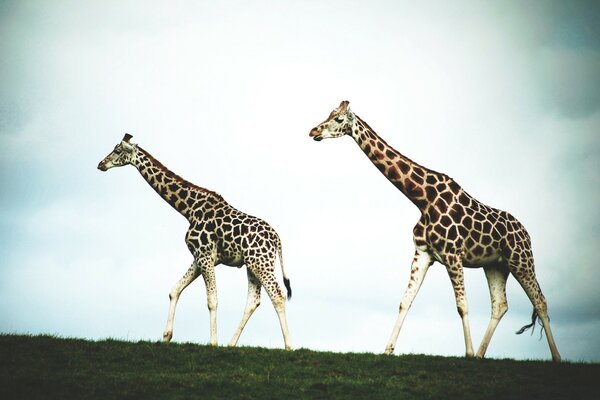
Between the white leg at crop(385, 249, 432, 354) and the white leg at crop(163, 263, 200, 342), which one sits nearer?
the white leg at crop(385, 249, 432, 354)

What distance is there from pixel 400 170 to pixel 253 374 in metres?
7.68

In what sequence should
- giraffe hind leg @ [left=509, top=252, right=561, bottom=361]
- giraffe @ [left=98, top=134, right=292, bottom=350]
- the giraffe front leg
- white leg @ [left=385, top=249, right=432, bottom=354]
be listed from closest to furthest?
1. the giraffe front leg
2. white leg @ [left=385, top=249, right=432, bottom=354]
3. giraffe hind leg @ [left=509, top=252, right=561, bottom=361]
4. giraffe @ [left=98, top=134, right=292, bottom=350]

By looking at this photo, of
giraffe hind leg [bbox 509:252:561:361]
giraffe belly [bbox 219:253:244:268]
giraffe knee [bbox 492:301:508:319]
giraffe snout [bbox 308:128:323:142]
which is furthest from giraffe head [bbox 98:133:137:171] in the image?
giraffe hind leg [bbox 509:252:561:361]

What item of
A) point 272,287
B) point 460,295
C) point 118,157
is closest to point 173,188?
point 118,157

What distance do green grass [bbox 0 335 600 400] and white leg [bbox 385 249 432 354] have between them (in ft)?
2.19

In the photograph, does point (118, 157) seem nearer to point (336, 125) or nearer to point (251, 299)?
point (251, 299)

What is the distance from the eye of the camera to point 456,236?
19.8 meters

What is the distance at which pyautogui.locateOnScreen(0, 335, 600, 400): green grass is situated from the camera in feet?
51.0

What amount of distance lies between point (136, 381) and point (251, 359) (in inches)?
126

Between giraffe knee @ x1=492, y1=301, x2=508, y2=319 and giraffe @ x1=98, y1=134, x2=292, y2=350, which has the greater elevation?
giraffe @ x1=98, y1=134, x2=292, y2=350

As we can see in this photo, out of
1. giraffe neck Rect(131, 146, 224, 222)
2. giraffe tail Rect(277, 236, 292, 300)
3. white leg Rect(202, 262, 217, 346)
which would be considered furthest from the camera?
giraffe neck Rect(131, 146, 224, 222)

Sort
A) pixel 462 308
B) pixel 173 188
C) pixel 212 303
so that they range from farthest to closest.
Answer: pixel 173 188
pixel 212 303
pixel 462 308

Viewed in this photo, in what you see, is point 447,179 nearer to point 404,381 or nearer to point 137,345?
point 404,381

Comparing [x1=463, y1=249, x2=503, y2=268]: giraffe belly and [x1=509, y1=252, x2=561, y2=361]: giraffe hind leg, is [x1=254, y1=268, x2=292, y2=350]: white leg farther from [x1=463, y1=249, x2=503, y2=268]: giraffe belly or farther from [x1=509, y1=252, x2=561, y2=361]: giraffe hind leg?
[x1=509, y1=252, x2=561, y2=361]: giraffe hind leg
